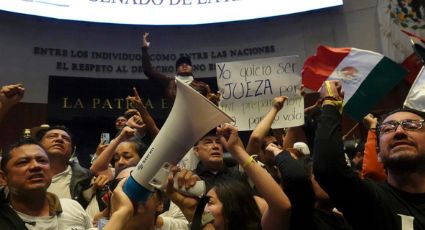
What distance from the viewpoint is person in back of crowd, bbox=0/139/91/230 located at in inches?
106

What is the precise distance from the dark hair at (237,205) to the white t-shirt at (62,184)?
52.6 inches

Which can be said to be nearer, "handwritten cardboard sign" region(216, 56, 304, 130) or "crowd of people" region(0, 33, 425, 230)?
"crowd of people" region(0, 33, 425, 230)

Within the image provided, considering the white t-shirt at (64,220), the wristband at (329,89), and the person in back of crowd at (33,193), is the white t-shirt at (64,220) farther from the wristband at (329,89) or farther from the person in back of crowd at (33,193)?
the wristband at (329,89)

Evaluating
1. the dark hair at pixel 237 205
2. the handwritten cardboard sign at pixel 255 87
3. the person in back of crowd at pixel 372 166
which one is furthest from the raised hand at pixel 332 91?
the handwritten cardboard sign at pixel 255 87

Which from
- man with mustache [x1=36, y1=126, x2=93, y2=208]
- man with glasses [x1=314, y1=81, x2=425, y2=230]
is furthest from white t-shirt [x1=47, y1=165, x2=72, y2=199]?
man with glasses [x1=314, y1=81, x2=425, y2=230]

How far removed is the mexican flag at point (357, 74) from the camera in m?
4.01

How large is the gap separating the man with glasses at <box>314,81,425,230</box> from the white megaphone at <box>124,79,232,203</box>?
485mm

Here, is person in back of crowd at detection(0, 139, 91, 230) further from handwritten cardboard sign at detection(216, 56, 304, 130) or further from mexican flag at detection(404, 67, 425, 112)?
mexican flag at detection(404, 67, 425, 112)

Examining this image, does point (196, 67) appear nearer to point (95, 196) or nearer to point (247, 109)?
point (247, 109)

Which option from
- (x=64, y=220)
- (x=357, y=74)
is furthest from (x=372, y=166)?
(x=64, y=220)

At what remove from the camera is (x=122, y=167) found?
369cm

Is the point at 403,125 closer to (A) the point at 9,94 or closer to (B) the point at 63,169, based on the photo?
(A) the point at 9,94

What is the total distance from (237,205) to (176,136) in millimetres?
690

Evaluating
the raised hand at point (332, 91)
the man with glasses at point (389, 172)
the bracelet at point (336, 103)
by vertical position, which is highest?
the raised hand at point (332, 91)
